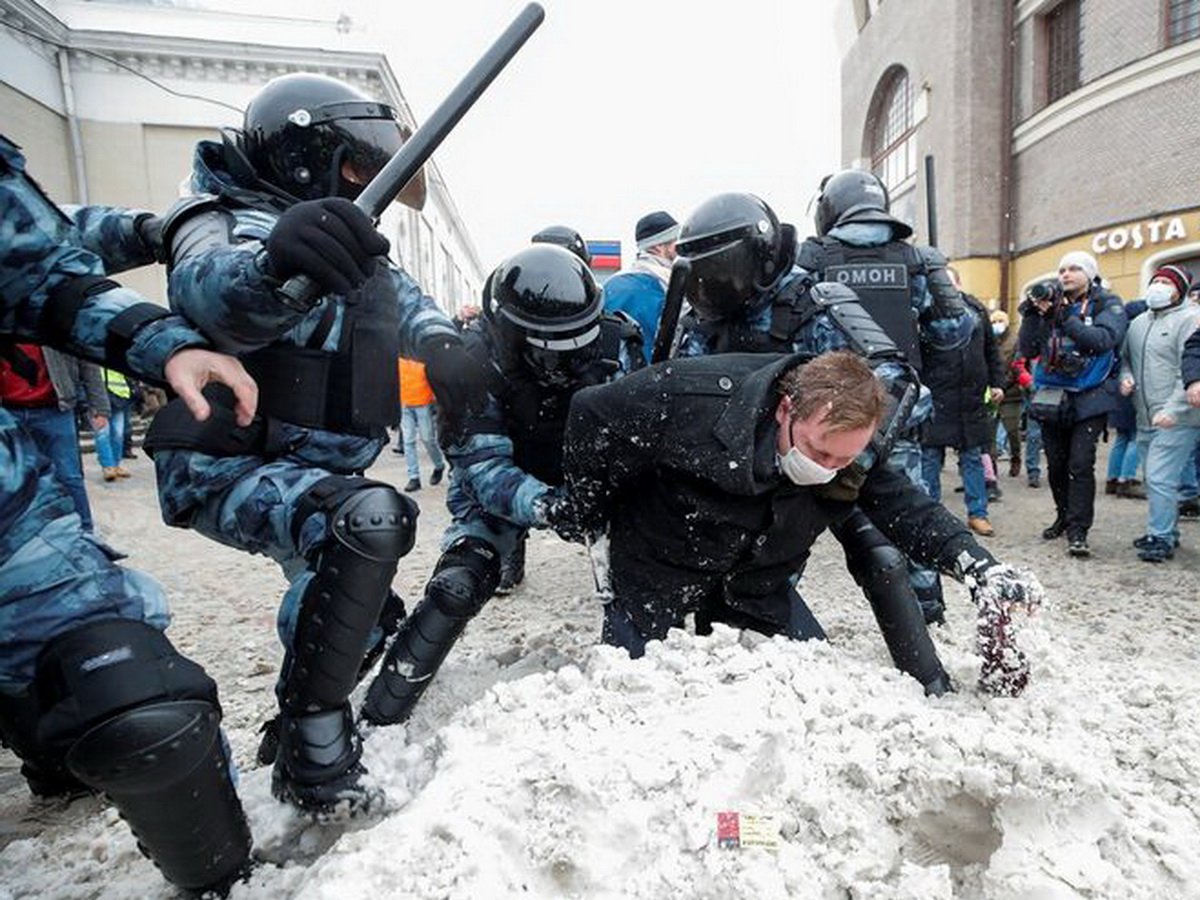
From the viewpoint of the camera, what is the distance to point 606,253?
16812 millimetres

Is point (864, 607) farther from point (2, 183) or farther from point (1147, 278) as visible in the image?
point (1147, 278)

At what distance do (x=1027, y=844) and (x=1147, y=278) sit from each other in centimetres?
1420

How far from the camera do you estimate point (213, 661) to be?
124 inches

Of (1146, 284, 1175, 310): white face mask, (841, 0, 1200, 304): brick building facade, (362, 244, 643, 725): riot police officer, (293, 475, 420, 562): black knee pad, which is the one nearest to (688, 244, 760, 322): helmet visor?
(362, 244, 643, 725): riot police officer

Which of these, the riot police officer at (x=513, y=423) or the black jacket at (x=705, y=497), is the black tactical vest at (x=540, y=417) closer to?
the riot police officer at (x=513, y=423)

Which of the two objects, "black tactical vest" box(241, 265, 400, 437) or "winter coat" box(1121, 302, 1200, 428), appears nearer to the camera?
"black tactical vest" box(241, 265, 400, 437)

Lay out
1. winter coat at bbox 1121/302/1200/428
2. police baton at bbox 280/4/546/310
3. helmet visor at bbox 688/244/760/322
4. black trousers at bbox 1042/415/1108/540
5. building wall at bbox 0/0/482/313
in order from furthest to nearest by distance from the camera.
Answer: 1. building wall at bbox 0/0/482/313
2. winter coat at bbox 1121/302/1200/428
3. black trousers at bbox 1042/415/1108/540
4. helmet visor at bbox 688/244/760/322
5. police baton at bbox 280/4/546/310

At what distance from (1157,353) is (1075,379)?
63 cm

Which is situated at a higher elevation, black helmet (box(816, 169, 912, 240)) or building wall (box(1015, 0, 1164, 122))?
building wall (box(1015, 0, 1164, 122))

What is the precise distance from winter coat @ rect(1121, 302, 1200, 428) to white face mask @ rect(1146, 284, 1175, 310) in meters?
0.07

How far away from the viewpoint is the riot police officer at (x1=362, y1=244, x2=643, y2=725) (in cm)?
242

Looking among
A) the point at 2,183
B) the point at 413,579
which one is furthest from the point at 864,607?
the point at 2,183

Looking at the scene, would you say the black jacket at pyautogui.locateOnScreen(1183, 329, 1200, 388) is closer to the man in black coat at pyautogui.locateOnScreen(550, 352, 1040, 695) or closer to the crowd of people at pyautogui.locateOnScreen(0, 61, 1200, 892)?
the crowd of people at pyautogui.locateOnScreen(0, 61, 1200, 892)

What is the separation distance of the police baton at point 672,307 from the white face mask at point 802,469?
1.05 meters
